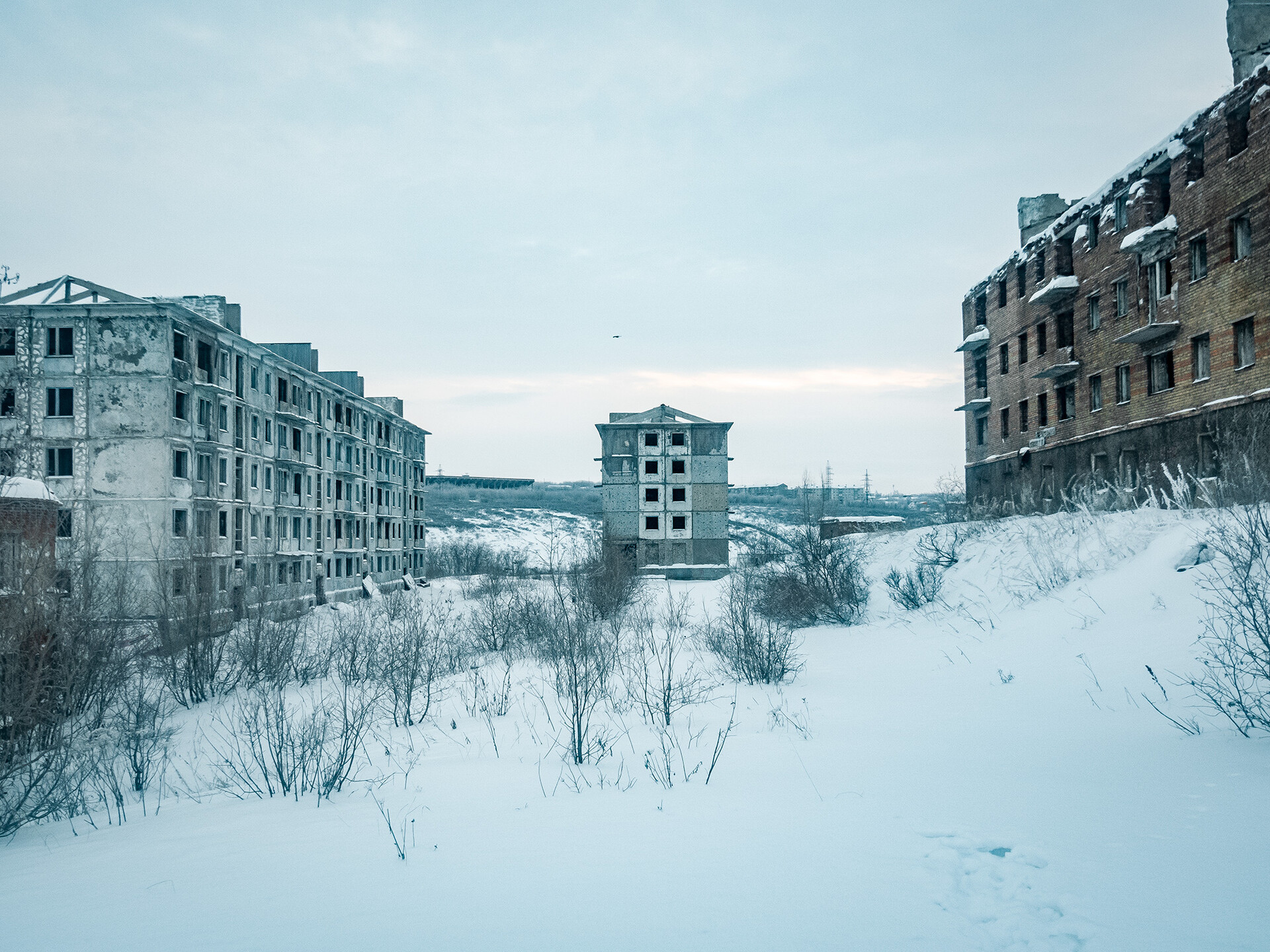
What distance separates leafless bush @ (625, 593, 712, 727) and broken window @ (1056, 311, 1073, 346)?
1669 centimetres

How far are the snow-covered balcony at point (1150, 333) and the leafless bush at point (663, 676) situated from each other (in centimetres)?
1417

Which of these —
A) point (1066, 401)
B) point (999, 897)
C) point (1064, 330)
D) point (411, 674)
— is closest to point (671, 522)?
point (1066, 401)

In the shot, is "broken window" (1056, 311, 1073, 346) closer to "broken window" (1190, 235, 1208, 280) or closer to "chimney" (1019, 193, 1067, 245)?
"chimney" (1019, 193, 1067, 245)

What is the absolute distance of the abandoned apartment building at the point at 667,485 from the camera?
155 feet

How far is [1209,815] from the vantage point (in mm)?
4957

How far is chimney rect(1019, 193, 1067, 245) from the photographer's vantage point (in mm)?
28484

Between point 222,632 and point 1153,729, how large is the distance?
16935mm

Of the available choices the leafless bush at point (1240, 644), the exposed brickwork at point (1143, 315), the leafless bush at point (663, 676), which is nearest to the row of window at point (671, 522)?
the exposed brickwork at point (1143, 315)

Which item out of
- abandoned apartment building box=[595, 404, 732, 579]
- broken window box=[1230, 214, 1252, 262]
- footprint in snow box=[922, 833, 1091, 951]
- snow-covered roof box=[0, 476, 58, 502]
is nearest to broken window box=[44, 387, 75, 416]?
snow-covered roof box=[0, 476, 58, 502]

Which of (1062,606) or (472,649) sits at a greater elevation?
(1062,606)

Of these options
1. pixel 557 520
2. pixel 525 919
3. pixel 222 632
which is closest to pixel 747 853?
pixel 525 919

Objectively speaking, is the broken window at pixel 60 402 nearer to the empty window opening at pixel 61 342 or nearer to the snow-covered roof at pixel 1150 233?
the empty window opening at pixel 61 342

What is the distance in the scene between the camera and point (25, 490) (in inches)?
663

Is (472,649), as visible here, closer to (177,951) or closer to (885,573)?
(885,573)
